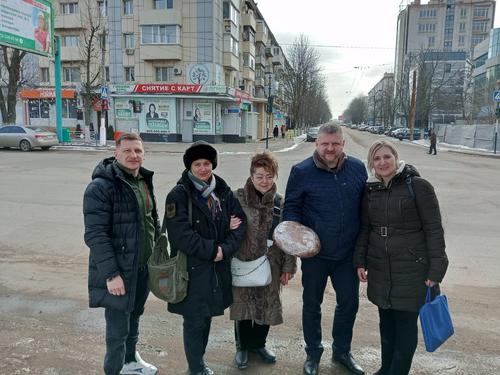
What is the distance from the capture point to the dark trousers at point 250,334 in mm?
3289

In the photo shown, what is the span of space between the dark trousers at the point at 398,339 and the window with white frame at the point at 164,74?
108ft

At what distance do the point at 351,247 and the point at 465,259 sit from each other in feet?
12.1

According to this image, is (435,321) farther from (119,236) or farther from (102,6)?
(102,6)

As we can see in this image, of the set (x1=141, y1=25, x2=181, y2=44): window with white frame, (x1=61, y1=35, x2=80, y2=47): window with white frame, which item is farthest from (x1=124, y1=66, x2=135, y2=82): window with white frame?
(x1=61, y1=35, x2=80, y2=47): window with white frame

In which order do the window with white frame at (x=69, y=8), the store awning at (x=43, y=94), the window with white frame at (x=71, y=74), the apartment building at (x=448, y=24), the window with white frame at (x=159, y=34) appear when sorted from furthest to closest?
1. the apartment building at (x=448, y=24)
2. the window with white frame at (x=71, y=74)
3. the store awning at (x=43, y=94)
4. the window with white frame at (x=69, y=8)
5. the window with white frame at (x=159, y=34)

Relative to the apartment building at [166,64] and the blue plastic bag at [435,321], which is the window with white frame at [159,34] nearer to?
the apartment building at [166,64]

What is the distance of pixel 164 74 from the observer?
33.9 m

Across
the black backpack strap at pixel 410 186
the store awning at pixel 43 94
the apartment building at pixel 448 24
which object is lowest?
the black backpack strap at pixel 410 186

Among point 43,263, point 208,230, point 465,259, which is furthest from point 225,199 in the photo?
point 465,259

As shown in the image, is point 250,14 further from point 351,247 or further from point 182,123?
point 351,247

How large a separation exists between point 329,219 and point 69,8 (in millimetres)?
40956

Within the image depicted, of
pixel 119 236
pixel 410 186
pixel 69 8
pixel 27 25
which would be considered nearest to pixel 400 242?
pixel 410 186

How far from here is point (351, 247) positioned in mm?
3033

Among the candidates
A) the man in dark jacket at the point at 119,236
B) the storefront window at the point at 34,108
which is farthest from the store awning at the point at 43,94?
the man in dark jacket at the point at 119,236
